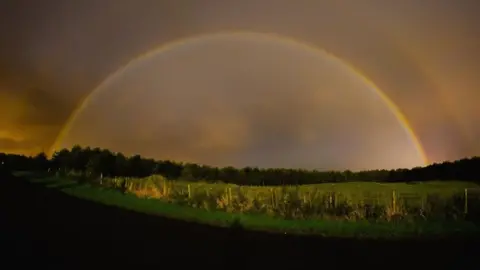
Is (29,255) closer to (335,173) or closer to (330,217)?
(330,217)

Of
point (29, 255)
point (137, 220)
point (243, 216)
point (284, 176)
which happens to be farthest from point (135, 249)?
point (284, 176)

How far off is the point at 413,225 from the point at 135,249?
561 inches

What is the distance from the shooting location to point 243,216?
28.7m

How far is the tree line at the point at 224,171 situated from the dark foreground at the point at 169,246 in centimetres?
9653

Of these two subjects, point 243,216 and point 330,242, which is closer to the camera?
point 330,242

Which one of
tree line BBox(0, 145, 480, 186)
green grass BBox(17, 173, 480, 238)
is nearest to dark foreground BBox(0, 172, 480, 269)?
green grass BBox(17, 173, 480, 238)

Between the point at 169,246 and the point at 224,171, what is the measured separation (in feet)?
420

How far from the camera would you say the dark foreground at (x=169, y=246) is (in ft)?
49.1

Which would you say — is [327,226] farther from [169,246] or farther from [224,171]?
[224,171]

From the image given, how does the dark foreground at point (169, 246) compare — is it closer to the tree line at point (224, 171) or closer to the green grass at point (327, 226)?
the green grass at point (327, 226)

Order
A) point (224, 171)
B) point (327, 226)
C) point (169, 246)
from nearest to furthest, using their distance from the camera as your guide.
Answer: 1. point (169, 246)
2. point (327, 226)
3. point (224, 171)

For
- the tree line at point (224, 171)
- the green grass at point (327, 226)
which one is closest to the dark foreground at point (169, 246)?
the green grass at point (327, 226)

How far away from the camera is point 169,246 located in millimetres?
17125

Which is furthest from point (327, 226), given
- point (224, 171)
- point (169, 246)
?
point (224, 171)
